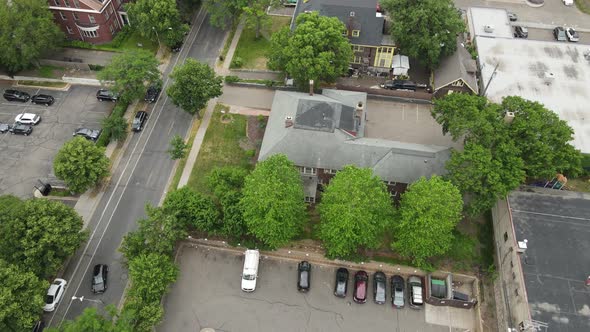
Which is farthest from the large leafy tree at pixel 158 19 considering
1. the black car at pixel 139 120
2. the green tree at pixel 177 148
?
the green tree at pixel 177 148

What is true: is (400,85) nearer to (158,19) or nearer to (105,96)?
(158,19)

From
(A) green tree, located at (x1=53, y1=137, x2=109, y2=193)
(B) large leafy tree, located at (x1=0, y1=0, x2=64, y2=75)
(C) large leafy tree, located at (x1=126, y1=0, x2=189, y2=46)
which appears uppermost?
(C) large leafy tree, located at (x1=126, y1=0, x2=189, y2=46)

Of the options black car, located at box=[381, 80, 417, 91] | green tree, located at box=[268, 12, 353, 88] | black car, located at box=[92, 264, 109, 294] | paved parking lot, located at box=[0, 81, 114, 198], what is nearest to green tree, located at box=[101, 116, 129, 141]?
paved parking lot, located at box=[0, 81, 114, 198]

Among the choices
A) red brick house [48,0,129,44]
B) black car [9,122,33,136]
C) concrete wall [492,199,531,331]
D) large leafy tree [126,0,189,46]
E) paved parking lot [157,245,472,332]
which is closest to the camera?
concrete wall [492,199,531,331]

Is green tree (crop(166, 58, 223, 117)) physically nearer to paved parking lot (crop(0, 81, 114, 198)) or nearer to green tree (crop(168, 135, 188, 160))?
green tree (crop(168, 135, 188, 160))

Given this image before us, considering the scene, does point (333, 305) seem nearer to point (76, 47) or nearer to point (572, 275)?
point (572, 275)

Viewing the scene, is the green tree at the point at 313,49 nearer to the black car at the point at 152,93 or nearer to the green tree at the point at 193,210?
Answer: the black car at the point at 152,93

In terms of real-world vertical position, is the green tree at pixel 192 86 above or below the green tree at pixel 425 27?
below
